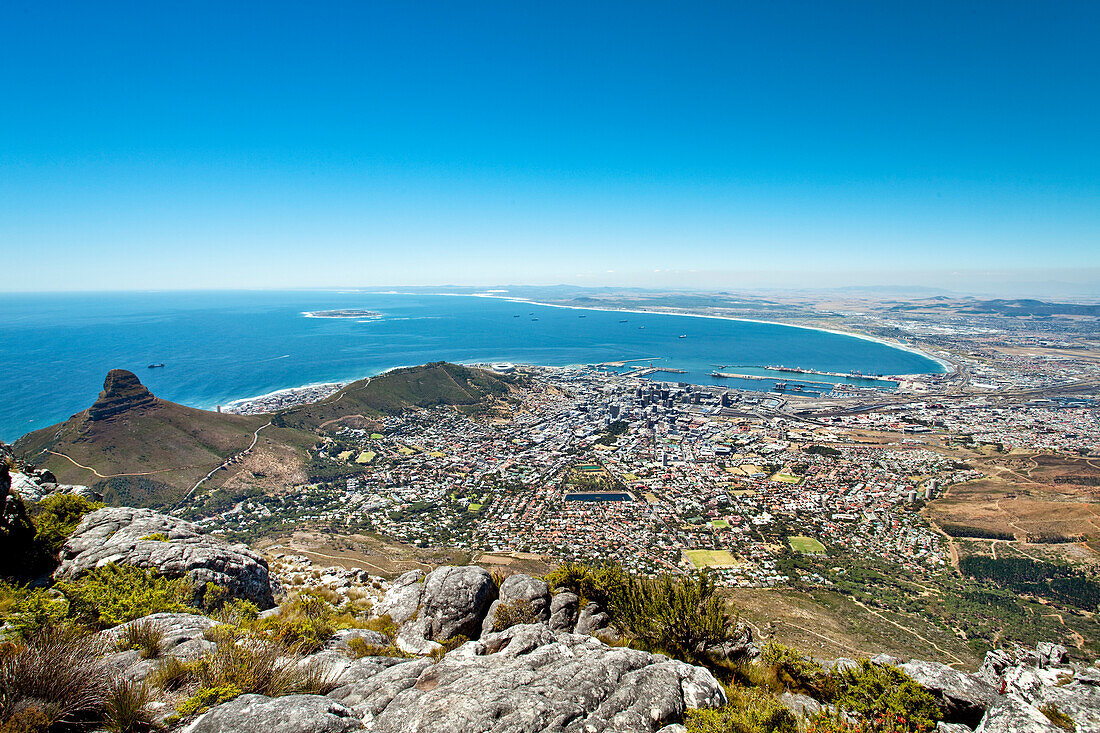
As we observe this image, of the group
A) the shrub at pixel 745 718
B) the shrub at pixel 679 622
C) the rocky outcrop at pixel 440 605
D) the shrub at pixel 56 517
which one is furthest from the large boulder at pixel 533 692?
the shrub at pixel 56 517

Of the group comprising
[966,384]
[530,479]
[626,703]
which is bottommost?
[530,479]

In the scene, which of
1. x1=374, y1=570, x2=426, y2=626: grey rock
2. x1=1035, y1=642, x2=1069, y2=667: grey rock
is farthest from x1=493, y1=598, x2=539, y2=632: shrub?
x1=1035, y1=642, x2=1069, y2=667: grey rock

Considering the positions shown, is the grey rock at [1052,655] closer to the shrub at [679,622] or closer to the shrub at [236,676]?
the shrub at [679,622]

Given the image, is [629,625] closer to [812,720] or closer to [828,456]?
[812,720]

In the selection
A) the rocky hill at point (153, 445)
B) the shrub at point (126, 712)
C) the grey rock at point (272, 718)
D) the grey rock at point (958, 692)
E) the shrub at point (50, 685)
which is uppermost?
the shrub at point (50, 685)

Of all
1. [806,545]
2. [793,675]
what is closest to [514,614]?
[793,675]

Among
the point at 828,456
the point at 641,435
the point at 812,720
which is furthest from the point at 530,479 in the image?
the point at 812,720

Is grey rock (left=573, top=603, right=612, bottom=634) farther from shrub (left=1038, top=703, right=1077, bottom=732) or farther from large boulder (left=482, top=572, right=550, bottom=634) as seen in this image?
shrub (left=1038, top=703, right=1077, bottom=732)
